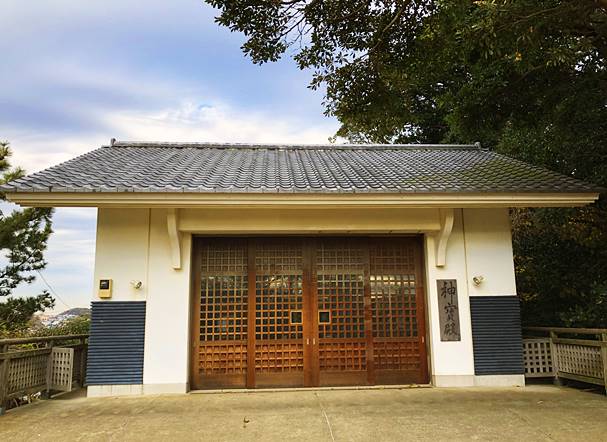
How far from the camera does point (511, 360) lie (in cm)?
701

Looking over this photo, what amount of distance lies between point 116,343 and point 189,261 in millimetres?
→ 1677

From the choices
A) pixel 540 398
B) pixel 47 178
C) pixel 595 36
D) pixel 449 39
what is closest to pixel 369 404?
pixel 540 398

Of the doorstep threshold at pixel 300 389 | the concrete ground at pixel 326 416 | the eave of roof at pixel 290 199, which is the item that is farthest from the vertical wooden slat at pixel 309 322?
the eave of roof at pixel 290 199

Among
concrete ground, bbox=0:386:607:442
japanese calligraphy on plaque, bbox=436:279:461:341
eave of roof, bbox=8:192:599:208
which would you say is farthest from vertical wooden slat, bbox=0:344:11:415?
japanese calligraphy on plaque, bbox=436:279:461:341

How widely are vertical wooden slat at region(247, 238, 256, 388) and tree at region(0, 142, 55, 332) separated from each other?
25.0ft

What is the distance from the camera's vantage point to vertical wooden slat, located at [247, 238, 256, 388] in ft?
22.9

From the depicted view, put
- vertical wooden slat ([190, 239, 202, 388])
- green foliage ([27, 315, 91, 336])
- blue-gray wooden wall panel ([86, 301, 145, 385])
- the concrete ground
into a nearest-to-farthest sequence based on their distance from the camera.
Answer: the concrete ground
blue-gray wooden wall panel ([86, 301, 145, 385])
vertical wooden slat ([190, 239, 202, 388])
green foliage ([27, 315, 91, 336])

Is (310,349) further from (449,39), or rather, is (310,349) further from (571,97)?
(571,97)

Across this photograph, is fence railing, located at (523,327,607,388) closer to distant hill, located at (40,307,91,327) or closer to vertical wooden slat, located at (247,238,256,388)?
vertical wooden slat, located at (247,238,256,388)

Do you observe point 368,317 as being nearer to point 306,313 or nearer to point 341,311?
point 341,311

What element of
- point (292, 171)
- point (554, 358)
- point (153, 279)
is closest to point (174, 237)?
point (153, 279)

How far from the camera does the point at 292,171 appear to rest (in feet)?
26.0

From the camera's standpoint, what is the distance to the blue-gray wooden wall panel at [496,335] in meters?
6.98

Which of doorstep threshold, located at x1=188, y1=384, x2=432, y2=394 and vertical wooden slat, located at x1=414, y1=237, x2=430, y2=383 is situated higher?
vertical wooden slat, located at x1=414, y1=237, x2=430, y2=383
